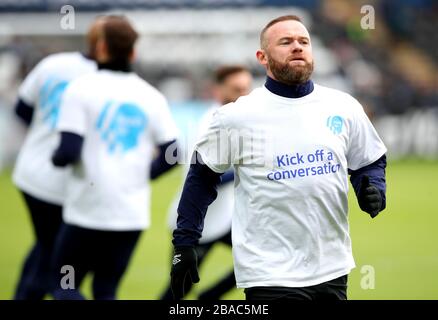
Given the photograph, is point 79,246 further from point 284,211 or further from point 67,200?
point 284,211

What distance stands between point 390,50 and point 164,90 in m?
10.3

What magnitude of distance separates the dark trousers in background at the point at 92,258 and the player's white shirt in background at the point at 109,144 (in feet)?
0.26

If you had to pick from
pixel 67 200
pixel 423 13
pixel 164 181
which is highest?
pixel 423 13

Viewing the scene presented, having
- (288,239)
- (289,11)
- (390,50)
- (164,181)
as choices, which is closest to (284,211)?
(288,239)

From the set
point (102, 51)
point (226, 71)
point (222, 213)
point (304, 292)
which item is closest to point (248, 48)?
point (226, 71)

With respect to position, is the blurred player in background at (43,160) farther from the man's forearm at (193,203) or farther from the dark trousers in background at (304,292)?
the dark trousers in background at (304,292)

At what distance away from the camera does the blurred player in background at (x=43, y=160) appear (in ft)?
24.3

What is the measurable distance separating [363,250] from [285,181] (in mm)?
7494

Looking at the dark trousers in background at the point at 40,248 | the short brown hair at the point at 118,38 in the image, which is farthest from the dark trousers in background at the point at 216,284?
the short brown hair at the point at 118,38

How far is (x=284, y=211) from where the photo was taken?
197 inches

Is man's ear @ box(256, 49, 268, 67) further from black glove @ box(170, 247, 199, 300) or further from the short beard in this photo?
black glove @ box(170, 247, 199, 300)

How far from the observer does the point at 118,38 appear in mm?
6711

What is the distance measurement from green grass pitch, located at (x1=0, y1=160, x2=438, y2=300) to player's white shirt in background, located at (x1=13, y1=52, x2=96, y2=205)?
1.76 m

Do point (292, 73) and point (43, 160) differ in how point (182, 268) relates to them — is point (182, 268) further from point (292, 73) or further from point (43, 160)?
point (43, 160)
